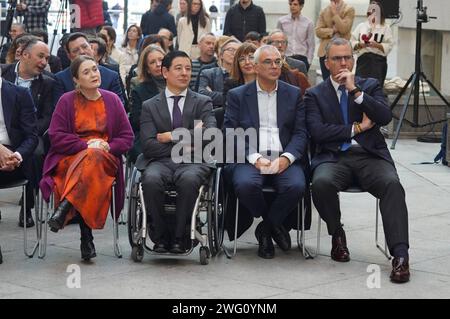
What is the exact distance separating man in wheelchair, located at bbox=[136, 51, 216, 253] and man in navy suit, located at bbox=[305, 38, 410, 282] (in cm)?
88

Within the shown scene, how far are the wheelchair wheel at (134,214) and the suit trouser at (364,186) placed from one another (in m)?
1.36

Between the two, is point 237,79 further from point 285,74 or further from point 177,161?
point 177,161

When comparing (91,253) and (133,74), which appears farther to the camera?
(133,74)

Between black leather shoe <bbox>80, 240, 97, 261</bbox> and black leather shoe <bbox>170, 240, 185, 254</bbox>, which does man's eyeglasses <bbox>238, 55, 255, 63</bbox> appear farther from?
black leather shoe <bbox>80, 240, 97, 261</bbox>

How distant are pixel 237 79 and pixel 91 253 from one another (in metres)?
2.31

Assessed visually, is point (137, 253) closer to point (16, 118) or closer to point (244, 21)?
point (16, 118)

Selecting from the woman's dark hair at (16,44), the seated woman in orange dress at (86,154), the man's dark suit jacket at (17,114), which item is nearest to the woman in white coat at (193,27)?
the woman's dark hair at (16,44)

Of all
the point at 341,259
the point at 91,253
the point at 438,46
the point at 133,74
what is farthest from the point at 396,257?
the point at 438,46

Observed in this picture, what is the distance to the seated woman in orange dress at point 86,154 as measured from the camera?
8969 millimetres

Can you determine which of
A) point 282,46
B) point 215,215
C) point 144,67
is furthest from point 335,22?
point 215,215

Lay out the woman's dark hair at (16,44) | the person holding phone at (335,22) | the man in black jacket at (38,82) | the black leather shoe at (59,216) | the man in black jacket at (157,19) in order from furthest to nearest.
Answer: the man in black jacket at (157,19)
the person holding phone at (335,22)
the woman's dark hair at (16,44)
the man in black jacket at (38,82)
the black leather shoe at (59,216)

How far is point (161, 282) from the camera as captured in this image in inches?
327

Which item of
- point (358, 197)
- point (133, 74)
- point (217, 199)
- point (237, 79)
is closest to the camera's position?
point (217, 199)

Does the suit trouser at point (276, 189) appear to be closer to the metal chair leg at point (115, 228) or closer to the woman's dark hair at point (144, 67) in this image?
the metal chair leg at point (115, 228)
